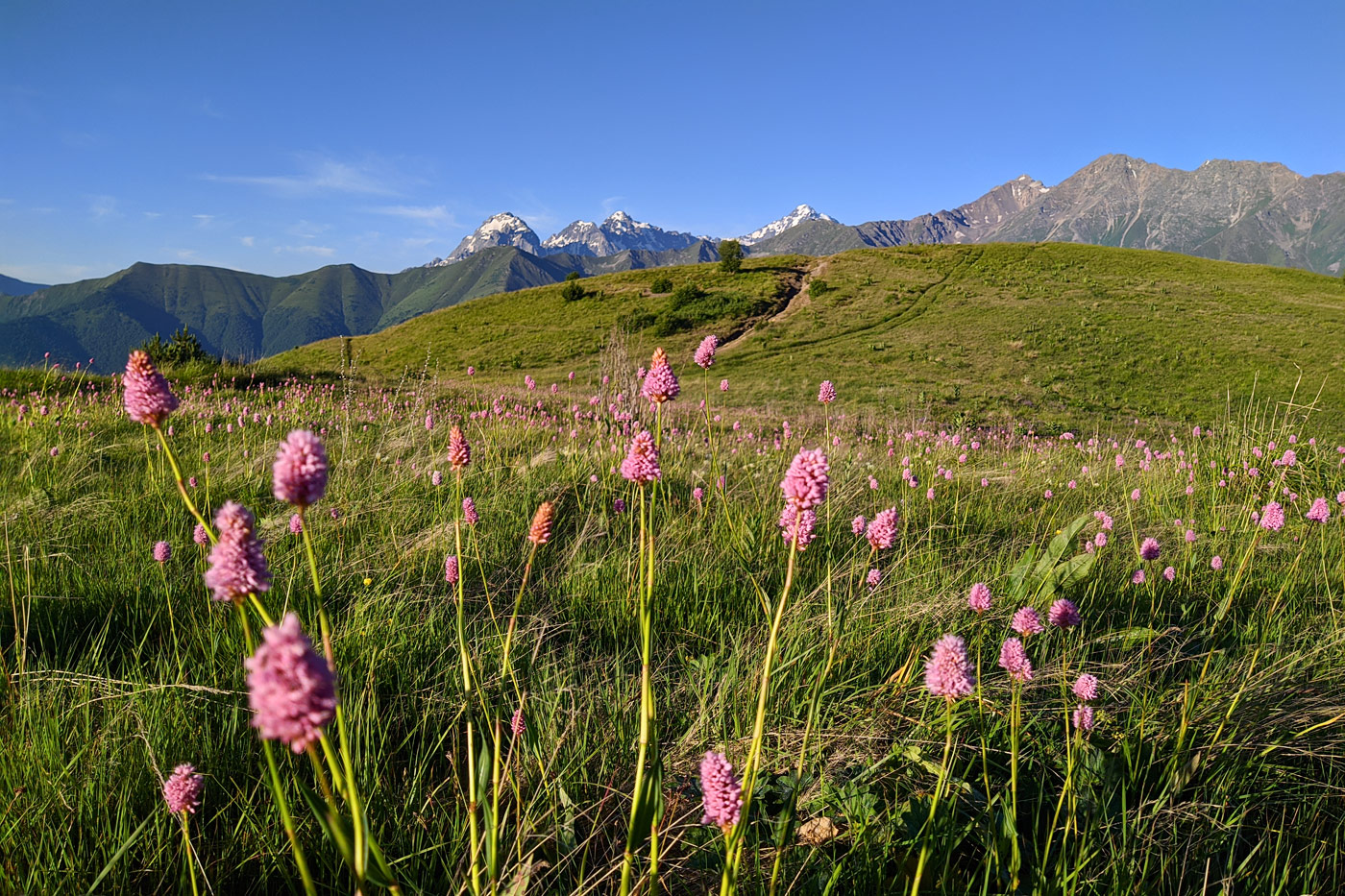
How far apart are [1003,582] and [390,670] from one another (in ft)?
9.32

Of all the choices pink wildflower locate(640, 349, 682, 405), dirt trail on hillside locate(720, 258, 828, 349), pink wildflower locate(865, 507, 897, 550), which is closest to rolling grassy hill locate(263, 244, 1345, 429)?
dirt trail on hillside locate(720, 258, 828, 349)

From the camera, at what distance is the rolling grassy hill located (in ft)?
77.1

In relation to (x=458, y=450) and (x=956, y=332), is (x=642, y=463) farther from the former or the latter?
(x=956, y=332)

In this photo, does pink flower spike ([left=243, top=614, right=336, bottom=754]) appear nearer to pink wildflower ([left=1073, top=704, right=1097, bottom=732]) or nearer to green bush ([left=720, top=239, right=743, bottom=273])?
pink wildflower ([left=1073, top=704, right=1097, bottom=732])

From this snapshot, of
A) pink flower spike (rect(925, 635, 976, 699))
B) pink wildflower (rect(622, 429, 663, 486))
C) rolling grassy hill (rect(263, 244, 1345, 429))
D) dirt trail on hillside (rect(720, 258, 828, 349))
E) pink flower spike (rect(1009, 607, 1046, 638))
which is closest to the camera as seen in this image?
pink flower spike (rect(925, 635, 976, 699))

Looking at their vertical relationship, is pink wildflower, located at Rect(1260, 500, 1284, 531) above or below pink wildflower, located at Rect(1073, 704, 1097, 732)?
above

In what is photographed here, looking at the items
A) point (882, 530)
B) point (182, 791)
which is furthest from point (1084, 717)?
point (182, 791)

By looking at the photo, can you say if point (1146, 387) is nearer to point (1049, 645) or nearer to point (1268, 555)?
point (1268, 555)

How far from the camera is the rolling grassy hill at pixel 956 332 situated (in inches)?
925

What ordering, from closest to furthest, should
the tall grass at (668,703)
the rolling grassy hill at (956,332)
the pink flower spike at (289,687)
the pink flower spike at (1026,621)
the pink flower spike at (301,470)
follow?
1. the pink flower spike at (289,687)
2. the pink flower spike at (301,470)
3. the tall grass at (668,703)
4. the pink flower spike at (1026,621)
5. the rolling grassy hill at (956,332)

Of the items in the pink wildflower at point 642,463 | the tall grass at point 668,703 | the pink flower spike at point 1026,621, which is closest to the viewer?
the pink wildflower at point 642,463

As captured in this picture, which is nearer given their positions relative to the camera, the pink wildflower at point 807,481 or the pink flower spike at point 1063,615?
the pink wildflower at point 807,481

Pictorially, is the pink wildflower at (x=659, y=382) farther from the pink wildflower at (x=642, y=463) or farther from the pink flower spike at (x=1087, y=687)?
the pink flower spike at (x=1087, y=687)

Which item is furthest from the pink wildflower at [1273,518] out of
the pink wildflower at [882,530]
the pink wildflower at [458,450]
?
the pink wildflower at [458,450]
